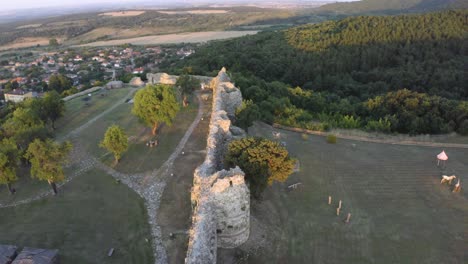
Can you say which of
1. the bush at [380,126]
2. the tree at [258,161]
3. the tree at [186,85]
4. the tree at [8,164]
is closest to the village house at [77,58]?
the tree at [186,85]

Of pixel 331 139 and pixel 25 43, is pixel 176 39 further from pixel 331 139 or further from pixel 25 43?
pixel 331 139

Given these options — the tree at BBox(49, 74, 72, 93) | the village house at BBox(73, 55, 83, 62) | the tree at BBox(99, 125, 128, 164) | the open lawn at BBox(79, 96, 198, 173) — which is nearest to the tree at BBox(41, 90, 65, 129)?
the open lawn at BBox(79, 96, 198, 173)

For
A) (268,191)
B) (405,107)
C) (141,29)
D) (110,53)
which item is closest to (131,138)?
(268,191)

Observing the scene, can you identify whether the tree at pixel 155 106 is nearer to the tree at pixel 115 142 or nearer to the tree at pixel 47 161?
the tree at pixel 115 142

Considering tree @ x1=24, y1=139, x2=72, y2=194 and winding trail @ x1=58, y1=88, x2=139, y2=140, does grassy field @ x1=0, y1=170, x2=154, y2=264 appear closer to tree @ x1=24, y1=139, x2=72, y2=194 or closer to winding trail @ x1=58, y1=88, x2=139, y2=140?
tree @ x1=24, y1=139, x2=72, y2=194

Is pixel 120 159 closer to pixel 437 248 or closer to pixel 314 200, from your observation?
pixel 314 200
